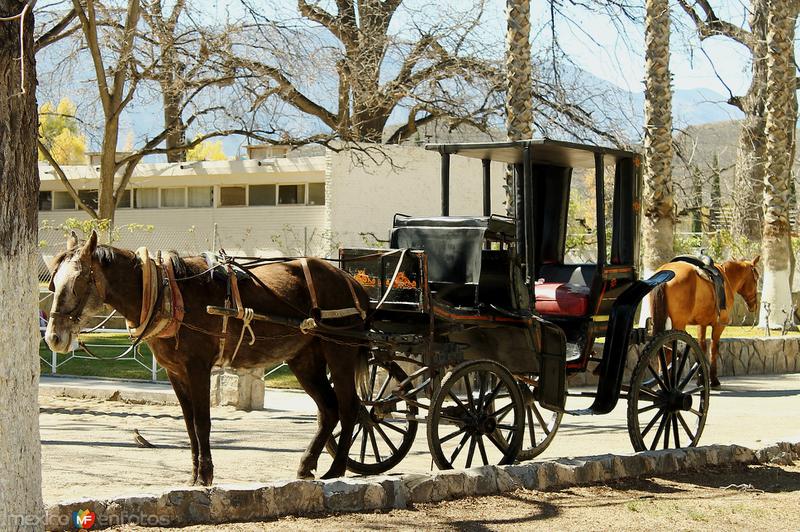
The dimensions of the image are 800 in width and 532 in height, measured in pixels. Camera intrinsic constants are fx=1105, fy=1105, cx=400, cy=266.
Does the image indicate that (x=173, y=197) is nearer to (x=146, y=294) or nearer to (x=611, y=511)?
(x=146, y=294)

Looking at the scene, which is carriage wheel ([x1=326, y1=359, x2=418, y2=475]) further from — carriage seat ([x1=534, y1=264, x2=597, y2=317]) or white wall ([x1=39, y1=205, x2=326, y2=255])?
white wall ([x1=39, y1=205, x2=326, y2=255])

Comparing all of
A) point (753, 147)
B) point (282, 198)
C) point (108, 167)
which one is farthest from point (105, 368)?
A: point (282, 198)

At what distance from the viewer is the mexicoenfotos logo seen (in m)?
6.39

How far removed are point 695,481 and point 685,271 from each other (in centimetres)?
767

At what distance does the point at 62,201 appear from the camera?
46.5m

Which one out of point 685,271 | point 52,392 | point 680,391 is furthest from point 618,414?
point 52,392

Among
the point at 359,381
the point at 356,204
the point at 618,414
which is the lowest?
the point at 618,414

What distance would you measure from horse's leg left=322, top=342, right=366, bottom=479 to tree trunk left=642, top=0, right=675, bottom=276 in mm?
10804

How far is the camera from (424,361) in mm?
9453

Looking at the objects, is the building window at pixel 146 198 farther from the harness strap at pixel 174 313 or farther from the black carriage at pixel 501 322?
the harness strap at pixel 174 313

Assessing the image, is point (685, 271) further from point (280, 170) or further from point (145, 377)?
point (280, 170)

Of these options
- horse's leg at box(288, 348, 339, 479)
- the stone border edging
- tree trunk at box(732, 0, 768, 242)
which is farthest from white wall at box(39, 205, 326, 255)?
the stone border edging

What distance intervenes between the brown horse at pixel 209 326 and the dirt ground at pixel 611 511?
58.1 inches

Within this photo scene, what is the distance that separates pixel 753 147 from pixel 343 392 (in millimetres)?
21343
